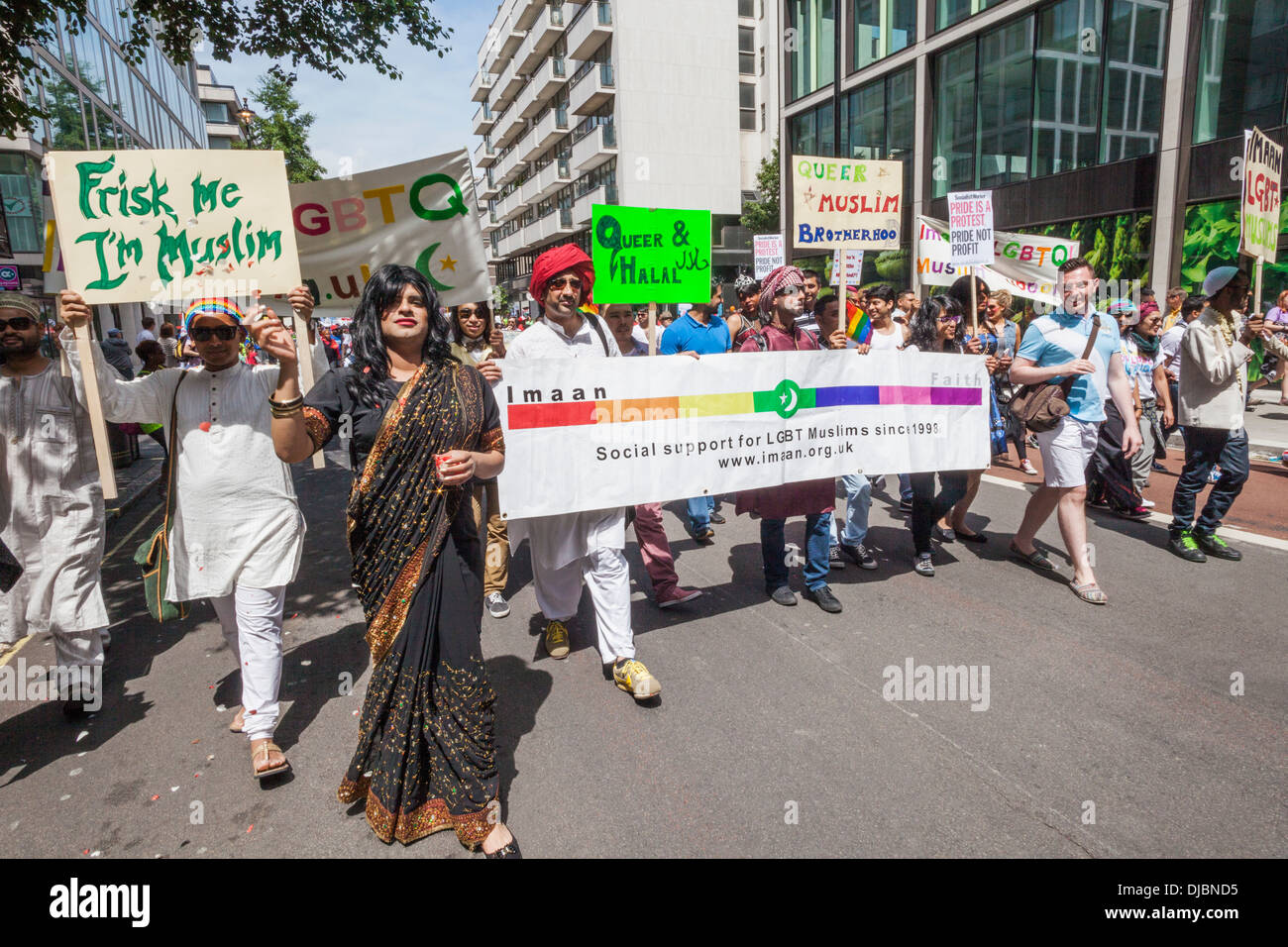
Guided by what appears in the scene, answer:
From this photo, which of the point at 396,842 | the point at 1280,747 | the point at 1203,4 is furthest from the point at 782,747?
the point at 1203,4

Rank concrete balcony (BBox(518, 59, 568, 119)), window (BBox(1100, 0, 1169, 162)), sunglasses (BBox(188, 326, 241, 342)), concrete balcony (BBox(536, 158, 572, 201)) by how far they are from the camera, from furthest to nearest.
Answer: concrete balcony (BBox(536, 158, 572, 201))
concrete balcony (BBox(518, 59, 568, 119))
window (BBox(1100, 0, 1169, 162))
sunglasses (BBox(188, 326, 241, 342))

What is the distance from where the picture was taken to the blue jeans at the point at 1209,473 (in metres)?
5.29

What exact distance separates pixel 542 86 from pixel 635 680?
47488mm

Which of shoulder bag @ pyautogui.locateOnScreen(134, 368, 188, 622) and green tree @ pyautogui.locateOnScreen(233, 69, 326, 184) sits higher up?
green tree @ pyautogui.locateOnScreen(233, 69, 326, 184)

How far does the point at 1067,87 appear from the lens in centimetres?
1548

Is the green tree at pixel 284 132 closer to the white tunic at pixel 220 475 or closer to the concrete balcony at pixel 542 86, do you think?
the concrete balcony at pixel 542 86

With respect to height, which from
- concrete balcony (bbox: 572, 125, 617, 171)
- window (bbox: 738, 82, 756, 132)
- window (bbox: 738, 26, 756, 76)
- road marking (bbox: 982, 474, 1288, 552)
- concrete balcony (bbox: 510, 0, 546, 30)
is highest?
concrete balcony (bbox: 510, 0, 546, 30)

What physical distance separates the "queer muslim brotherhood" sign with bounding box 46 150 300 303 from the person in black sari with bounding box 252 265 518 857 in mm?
844

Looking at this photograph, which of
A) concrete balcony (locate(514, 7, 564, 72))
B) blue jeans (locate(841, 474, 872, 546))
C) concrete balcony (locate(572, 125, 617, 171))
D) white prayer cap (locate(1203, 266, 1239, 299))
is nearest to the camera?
white prayer cap (locate(1203, 266, 1239, 299))

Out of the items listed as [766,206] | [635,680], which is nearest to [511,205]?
[766,206]

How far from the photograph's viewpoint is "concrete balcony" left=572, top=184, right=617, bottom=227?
38.1m

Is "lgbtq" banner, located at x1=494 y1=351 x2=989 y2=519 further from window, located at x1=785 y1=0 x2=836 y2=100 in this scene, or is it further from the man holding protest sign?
window, located at x1=785 y1=0 x2=836 y2=100

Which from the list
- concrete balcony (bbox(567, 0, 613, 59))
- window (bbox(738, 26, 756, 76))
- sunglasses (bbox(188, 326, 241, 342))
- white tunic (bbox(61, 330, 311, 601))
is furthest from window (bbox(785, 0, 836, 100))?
white tunic (bbox(61, 330, 311, 601))

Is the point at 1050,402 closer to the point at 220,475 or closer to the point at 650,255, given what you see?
the point at 650,255
